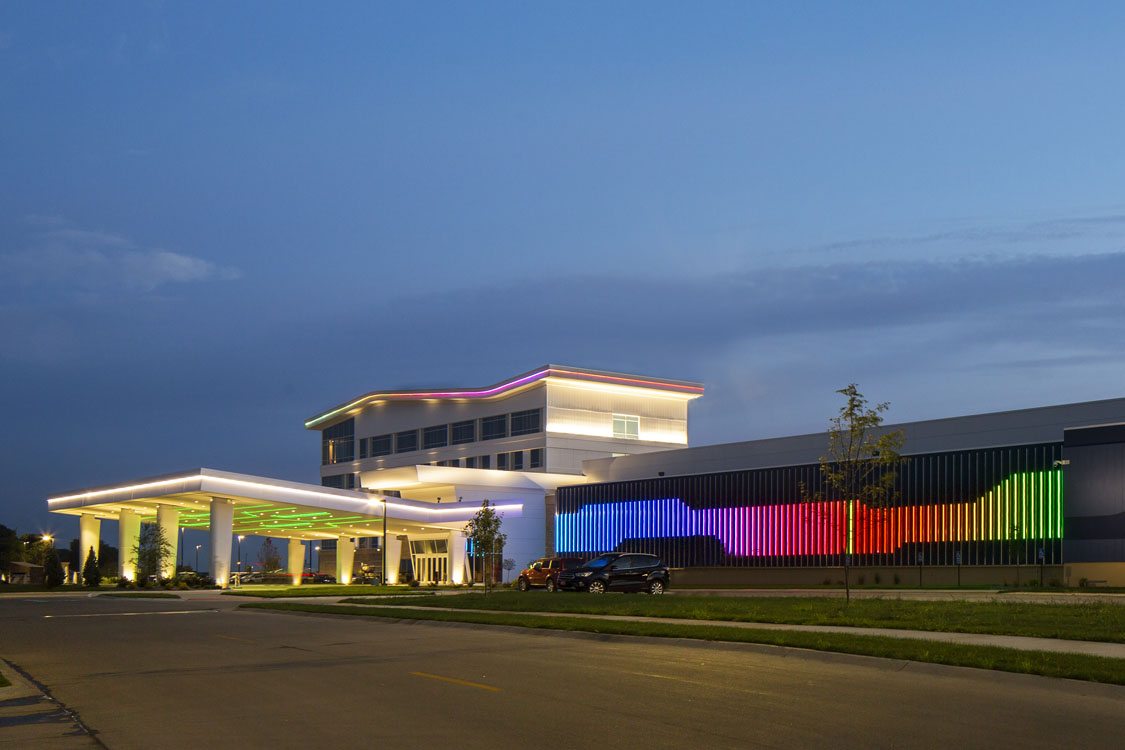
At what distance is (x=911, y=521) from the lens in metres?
58.4

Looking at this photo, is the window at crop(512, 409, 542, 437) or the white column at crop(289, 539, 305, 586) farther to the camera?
the white column at crop(289, 539, 305, 586)

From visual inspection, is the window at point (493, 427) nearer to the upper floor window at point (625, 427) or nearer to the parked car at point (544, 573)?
the upper floor window at point (625, 427)

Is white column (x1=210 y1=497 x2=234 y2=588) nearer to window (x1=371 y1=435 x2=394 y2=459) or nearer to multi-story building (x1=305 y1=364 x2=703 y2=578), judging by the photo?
multi-story building (x1=305 y1=364 x2=703 y2=578)

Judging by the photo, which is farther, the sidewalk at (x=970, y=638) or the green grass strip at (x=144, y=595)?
the green grass strip at (x=144, y=595)

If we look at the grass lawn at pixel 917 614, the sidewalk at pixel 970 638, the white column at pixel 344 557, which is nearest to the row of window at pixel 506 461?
the white column at pixel 344 557

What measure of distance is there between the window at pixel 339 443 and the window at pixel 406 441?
7.57 m

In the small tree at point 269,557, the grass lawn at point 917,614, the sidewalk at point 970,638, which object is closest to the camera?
the sidewalk at point 970,638

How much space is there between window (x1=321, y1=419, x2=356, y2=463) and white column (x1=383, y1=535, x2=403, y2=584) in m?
22.6

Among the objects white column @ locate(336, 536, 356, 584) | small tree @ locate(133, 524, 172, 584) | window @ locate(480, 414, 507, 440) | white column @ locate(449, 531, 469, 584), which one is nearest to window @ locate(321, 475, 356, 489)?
white column @ locate(336, 536, 356, 584)

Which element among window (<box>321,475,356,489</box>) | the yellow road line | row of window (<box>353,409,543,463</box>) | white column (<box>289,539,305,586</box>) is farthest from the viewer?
window (<box>321,475,356,489</box>)

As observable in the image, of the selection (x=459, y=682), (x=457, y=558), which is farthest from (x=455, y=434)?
(x=459, y=682)

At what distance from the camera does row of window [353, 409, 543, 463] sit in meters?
93.7

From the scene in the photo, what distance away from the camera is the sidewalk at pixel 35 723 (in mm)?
10742

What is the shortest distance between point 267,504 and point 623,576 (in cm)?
3385
